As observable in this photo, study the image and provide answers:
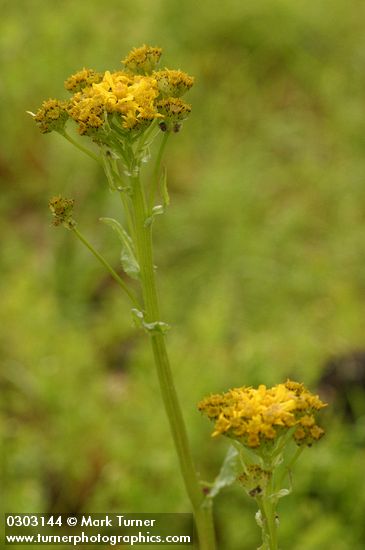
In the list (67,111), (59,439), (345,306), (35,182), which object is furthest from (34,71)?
(67,111)

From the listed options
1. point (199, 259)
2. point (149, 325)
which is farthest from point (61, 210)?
point (199, 259)

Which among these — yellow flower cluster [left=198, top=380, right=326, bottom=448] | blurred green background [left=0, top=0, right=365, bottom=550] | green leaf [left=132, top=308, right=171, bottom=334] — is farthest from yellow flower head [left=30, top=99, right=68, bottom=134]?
blurred green background [left=0, top=0, right=365, bottom=550]

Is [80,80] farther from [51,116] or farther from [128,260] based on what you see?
[128,260]

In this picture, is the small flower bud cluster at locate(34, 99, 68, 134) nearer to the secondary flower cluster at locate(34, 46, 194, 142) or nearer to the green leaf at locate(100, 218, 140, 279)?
the secondary flower cluster at locate(34, 46, 194, 142)

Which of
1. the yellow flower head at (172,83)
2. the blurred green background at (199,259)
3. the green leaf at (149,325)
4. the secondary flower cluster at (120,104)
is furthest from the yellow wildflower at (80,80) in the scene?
the blurred green background at (199,259)

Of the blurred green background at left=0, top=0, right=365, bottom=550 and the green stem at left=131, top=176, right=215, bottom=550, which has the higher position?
the blurred green background at left=0, top=0, right=365, bottom=550

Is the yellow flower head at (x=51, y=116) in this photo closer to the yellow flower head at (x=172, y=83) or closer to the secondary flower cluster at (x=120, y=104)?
the secondary flower cluster at (x=120, y=104)
